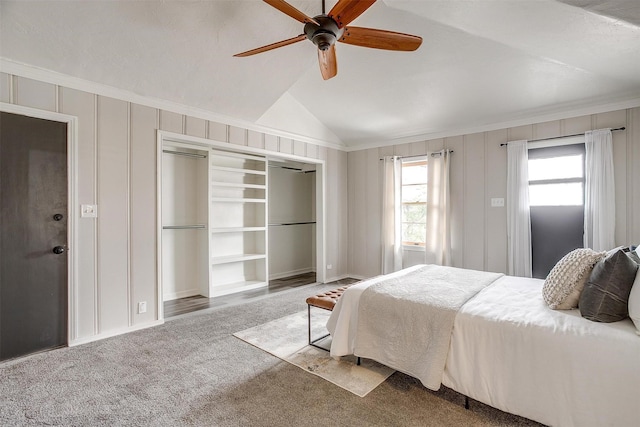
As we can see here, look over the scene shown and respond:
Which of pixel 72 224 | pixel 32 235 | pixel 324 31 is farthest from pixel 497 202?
pixel 32 235

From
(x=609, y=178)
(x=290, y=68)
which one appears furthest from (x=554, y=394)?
(x=290, y=68)

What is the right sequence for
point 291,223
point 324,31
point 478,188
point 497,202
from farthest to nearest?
point 291,223 → point 478,188 → point 497,202 → point 324,31

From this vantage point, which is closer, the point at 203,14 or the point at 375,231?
the point at 203,14

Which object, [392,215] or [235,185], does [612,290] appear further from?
[235,185]

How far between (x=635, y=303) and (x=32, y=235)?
4337mm

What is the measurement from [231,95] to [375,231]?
326 cm

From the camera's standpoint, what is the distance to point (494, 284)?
2.68 meters

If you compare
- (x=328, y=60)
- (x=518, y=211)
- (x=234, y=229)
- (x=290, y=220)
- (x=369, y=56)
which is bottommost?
(x=234, y=229)

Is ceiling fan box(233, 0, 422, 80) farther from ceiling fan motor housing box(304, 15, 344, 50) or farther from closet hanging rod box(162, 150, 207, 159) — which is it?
closet hanging rod box(162, 150, 207, 159)

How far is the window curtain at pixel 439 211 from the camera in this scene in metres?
4.66

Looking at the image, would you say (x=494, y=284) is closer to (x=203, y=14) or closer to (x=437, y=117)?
(x=437, y=117)

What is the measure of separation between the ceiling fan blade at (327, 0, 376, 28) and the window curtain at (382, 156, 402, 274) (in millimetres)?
3451

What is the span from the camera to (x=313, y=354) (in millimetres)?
2734

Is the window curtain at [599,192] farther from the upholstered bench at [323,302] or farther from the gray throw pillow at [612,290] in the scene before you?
the upholstered bench at [323,302]
